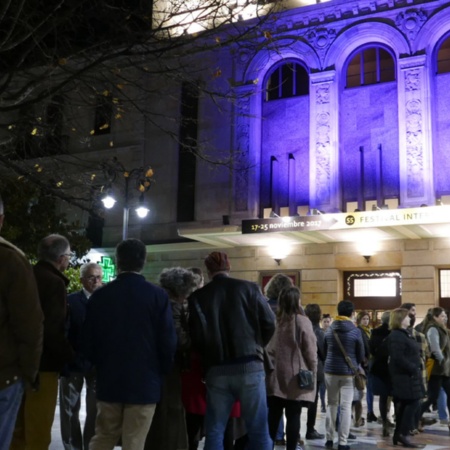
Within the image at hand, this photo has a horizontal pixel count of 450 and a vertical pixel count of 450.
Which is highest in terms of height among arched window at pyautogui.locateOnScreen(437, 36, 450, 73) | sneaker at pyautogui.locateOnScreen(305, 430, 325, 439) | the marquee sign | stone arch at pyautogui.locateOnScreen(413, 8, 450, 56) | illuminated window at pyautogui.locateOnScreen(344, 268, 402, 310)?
stone arch at pyautogui.locateOnScreen(413, 8, 450, 56)

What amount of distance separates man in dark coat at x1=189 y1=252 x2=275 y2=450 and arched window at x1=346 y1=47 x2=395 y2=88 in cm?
1816

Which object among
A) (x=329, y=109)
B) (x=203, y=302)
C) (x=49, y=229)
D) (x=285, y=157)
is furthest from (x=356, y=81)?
(x=203, y=302)

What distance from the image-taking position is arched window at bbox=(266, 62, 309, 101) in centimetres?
2361

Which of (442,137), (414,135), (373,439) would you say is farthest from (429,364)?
(442,137)

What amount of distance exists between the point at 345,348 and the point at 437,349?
105 inches

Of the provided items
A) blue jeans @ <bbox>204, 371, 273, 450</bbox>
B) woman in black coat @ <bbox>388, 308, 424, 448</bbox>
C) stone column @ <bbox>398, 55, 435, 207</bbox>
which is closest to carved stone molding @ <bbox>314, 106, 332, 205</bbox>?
stone column @ <bbox>398, 55, 435, 207</bbox>

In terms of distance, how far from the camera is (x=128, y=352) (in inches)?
197

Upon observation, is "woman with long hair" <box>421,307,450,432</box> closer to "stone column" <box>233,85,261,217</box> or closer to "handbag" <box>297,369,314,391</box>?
"handbag" <box>297,369,314,391</box>

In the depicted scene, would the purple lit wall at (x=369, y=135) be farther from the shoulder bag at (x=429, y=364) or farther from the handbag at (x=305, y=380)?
the handbag at (x=305, y=380)

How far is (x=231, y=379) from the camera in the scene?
18.1 feet

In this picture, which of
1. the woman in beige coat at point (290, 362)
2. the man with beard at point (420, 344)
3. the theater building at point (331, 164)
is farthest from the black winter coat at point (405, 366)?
the theater building at point (331, 164)

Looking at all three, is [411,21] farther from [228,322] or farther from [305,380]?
[228,322]

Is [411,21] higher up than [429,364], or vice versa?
[411,21]

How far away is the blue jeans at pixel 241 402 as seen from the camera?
5523mm
